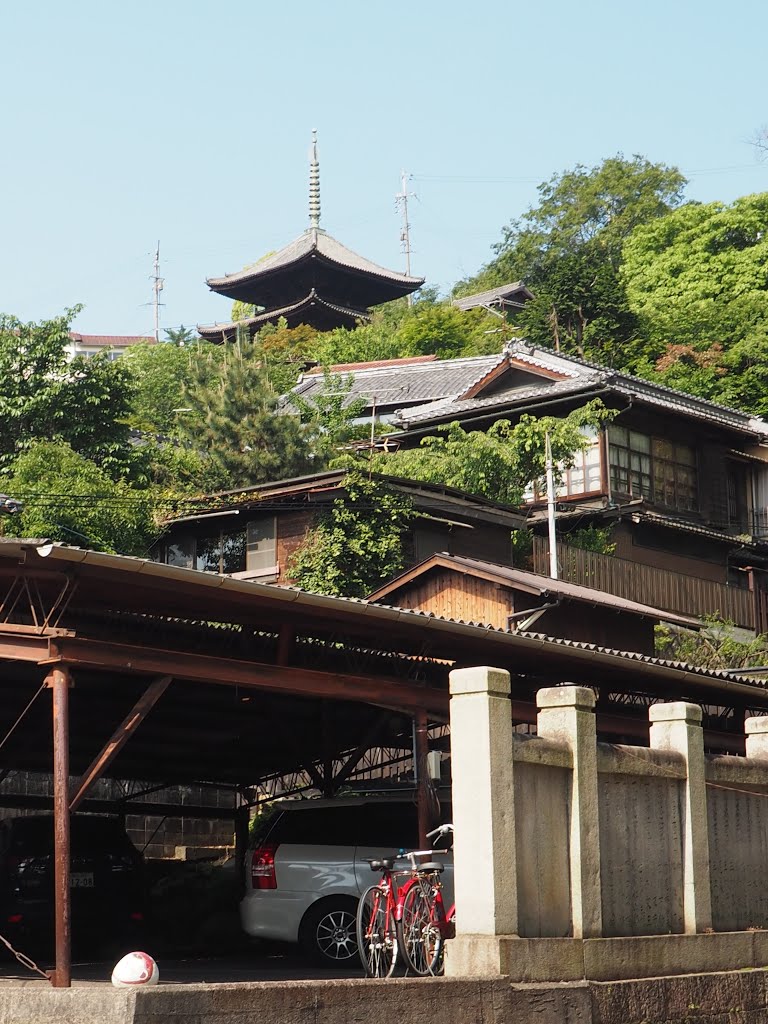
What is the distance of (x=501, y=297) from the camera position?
65.1 m

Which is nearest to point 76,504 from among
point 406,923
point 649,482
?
point 649,482

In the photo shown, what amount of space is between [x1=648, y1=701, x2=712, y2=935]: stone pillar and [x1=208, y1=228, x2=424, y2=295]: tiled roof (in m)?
51.6

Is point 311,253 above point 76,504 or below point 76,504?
above

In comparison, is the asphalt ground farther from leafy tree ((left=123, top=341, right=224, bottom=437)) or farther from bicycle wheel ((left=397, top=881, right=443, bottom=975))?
leafy tree ((left=123, top=341, right=224, bottom=437))

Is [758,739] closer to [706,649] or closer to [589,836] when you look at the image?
[589,836]

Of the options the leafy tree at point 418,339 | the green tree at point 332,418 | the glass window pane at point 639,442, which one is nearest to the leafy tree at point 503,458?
the glass window pane at point 639,442

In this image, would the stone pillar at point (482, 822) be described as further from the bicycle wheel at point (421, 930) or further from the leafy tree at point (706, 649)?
the leafy tree at point (706, 649)

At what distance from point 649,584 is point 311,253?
31685 mm

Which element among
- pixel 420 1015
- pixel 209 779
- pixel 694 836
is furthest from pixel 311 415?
pixel 420 1015

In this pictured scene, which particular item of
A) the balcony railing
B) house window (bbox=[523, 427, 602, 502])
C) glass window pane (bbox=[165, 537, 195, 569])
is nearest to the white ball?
glass window pane (bbox=[165, 537, 195, 569])

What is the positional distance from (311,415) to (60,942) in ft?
98.3

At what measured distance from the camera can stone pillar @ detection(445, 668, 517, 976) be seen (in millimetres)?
9578

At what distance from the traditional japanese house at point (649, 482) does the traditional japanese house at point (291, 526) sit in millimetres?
2122

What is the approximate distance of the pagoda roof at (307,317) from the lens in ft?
202
